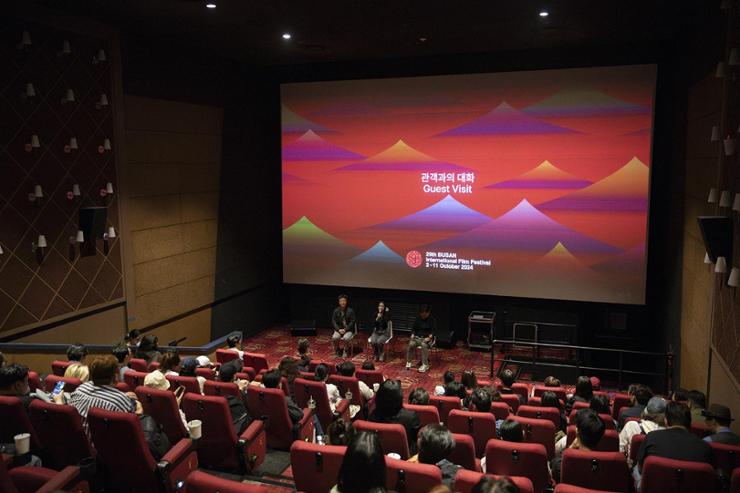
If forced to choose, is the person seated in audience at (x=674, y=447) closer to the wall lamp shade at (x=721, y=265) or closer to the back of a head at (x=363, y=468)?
the back of a head at (x=363, y=468)

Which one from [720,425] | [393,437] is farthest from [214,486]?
[720,425]

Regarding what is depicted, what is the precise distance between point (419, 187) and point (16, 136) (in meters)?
6.18

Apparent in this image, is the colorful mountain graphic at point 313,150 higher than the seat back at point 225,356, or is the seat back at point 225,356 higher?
the colorful mountain graphic at point 313,150

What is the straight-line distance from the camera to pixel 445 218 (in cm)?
1050

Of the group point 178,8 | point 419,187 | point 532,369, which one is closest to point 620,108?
point 419,187

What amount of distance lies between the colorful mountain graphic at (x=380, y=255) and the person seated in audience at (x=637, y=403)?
5.65 metres

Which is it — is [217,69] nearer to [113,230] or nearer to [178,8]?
[178,8]

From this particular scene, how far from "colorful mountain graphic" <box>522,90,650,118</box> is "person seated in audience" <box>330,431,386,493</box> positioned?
8164mm

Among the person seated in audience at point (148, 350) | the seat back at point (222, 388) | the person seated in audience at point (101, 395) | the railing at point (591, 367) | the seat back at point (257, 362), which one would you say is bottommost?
the railing at point (591, 367)

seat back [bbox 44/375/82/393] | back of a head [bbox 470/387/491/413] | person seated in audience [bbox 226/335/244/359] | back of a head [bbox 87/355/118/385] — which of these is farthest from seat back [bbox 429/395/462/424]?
person seated in audience [bbox 226/335/244/359]

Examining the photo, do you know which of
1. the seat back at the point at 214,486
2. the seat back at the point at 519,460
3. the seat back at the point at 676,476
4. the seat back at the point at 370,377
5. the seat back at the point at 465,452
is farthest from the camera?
the seat back at the point at 370,377

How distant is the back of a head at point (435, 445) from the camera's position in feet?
11.1

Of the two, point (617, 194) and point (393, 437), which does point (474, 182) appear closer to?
point (617, 194)

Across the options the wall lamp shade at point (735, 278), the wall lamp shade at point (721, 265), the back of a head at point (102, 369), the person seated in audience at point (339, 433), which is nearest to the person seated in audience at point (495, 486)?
the person seated in audience at point (339, 433)
